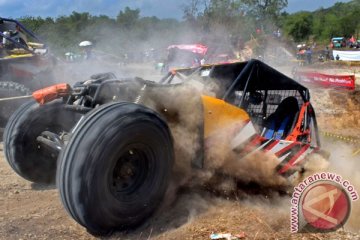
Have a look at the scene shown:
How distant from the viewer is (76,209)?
322 cm

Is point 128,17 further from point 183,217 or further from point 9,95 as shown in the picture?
point 183,217

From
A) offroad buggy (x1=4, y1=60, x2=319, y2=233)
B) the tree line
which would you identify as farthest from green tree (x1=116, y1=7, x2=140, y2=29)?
offroad buggy (x1=4, y1=60, x2=319, y2=233)

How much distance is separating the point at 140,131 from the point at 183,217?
0.97 meters

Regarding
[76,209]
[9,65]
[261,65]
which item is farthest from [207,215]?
[9,65]


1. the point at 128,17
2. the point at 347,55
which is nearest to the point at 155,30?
the point at 128,17

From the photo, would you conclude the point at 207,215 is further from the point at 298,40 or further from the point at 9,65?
the point at 298,40

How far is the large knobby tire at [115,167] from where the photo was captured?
321cm

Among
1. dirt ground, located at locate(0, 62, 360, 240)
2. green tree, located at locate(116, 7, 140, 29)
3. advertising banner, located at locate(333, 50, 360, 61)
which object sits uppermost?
green tree, located at locate(116, 7, 140, 29)

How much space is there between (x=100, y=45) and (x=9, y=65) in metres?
2.54

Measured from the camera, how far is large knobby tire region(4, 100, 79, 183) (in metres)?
4.49

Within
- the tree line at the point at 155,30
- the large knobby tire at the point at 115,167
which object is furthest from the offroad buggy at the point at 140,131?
the tree line at the point at 155,30

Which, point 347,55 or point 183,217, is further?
point 347,55

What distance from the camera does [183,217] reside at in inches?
157

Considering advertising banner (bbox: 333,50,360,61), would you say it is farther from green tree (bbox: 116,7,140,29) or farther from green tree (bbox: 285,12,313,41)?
green tree (bbox: 285,12,313,41)
